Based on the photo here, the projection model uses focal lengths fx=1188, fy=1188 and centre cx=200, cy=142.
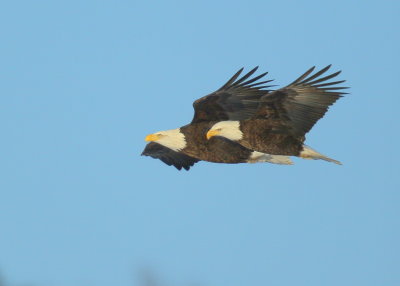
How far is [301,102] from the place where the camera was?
704 inches

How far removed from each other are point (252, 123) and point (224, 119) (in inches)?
43.2

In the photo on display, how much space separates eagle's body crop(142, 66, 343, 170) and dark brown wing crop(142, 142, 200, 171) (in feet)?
1.52

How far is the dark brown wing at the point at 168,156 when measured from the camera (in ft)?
69.5

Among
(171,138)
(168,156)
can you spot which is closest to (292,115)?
(171,138)

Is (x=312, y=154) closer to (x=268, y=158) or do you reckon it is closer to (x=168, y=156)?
(x=268, y=158)

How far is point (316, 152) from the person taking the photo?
58.8 ft

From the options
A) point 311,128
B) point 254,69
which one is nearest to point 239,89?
point 254,69

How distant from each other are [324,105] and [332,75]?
0.46 metres

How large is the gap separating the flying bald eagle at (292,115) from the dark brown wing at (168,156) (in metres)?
3.14

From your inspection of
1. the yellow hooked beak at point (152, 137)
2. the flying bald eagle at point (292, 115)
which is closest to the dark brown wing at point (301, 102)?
the flying bald eagle at point (292, 115)

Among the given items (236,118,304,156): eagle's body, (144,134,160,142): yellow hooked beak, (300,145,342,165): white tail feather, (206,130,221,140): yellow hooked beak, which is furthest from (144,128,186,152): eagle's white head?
(300,145,342,165): white tail feather

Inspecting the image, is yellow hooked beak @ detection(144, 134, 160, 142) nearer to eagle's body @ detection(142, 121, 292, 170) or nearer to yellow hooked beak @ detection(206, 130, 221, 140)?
eagle's body @ detection(142, 121, 292, 170)

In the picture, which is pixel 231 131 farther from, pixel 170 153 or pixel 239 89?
pixel 170 153

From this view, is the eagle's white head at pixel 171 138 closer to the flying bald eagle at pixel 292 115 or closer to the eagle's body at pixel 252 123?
the eagle's body at pixel 252 123
